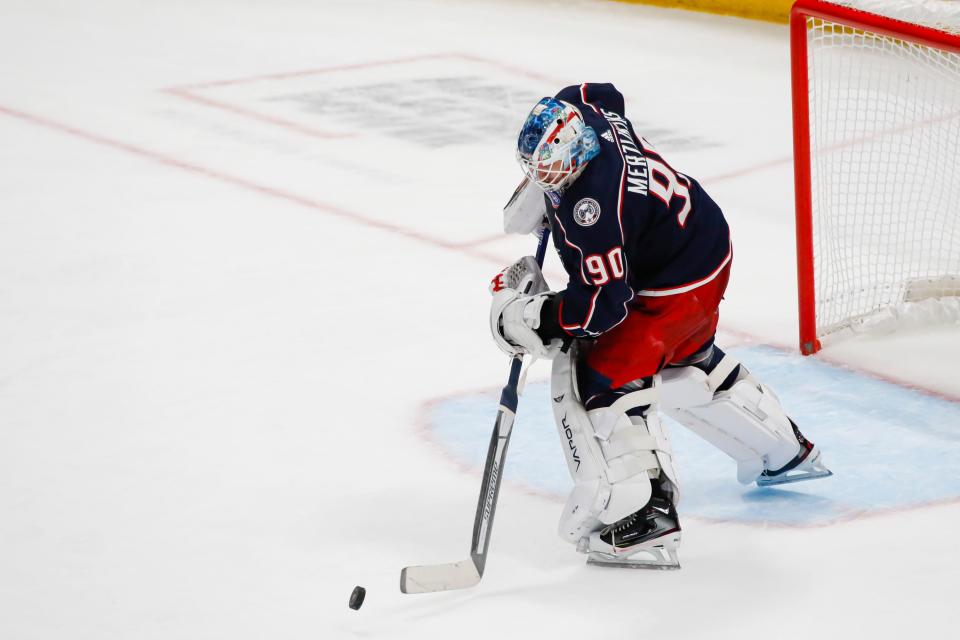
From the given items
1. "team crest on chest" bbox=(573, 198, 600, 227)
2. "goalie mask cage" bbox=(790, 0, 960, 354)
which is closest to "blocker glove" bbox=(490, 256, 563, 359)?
"team crest on chest" bbox=(573, 198, 600, 227)

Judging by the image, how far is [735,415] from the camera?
9.28 ft

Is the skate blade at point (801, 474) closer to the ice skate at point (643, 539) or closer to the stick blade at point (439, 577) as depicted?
the ice skate at point (643, 539)

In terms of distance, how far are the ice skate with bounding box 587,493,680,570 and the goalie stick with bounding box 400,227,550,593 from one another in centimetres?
21

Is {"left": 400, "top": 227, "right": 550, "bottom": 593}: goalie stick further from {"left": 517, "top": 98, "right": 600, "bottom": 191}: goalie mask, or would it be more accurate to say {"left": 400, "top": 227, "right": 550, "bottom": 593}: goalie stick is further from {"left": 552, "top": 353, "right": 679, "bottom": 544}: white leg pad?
{"left": 517, "top": 98, "right": 600, "bottom": 191}: goalie mask

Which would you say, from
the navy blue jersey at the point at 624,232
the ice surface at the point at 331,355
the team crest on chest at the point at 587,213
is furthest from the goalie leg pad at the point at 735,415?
the team crest on chest at the point at 587,213

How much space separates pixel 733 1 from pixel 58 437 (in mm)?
5407

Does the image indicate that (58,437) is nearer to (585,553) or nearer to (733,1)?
(585,553)

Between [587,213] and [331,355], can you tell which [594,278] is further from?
[331,355]

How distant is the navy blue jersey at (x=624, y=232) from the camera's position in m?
2.42

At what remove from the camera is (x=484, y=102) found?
249 inches

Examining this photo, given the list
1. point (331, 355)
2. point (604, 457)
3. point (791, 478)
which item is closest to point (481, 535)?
point (604, 457)

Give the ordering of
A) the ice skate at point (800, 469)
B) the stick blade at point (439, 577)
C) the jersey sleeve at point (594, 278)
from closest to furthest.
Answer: the jersey sleeve at point (594, 278), the stick blade at point (439, 577), the ice skate at point (800, 469)

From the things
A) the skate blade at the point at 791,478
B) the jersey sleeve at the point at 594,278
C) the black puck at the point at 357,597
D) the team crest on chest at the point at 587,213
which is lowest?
the skate blade at the point at 791,478

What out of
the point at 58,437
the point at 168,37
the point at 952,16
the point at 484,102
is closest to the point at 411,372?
the point at 58,437
